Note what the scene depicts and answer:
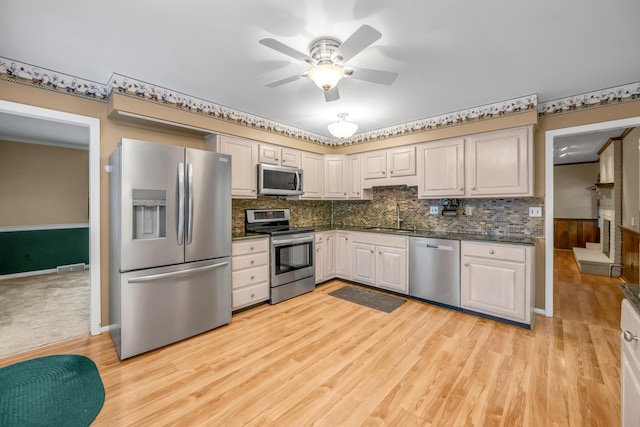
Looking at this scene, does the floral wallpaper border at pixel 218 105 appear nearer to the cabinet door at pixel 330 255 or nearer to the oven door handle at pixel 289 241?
the oven door handle at pixel 289 241

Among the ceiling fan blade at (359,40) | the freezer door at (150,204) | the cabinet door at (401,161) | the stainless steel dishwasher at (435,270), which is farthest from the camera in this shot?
the cabinet door at (401,161)

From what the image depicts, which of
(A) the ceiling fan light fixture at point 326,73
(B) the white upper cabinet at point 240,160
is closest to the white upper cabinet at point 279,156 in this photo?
(B) the white upper cabinet at point 240,160

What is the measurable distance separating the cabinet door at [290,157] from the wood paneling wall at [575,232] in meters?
7.97

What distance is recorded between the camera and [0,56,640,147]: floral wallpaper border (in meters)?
2.40

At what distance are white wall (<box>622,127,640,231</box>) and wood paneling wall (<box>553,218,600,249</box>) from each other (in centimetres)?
329

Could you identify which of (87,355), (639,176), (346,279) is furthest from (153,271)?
(639,176)

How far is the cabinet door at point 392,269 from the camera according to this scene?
372 cm

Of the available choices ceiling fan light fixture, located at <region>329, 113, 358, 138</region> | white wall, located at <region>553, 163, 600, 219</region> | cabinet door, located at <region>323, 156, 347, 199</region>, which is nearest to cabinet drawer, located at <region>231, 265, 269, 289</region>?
cabinet door, located at <region>323, 156, 347, 199</region>

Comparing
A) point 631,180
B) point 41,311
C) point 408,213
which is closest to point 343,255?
point 408,213

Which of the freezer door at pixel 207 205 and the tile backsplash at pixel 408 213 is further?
the tile backsplash at pixel 408 213

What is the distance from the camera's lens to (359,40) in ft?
5.41

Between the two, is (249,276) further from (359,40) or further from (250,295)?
(359,40)

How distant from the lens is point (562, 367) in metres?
2.18

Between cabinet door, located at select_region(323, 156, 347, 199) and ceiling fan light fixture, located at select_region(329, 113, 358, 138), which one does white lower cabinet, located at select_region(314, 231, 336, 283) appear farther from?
ceiling fan light fixture, located at select_region(329, 113, 358, 138)
